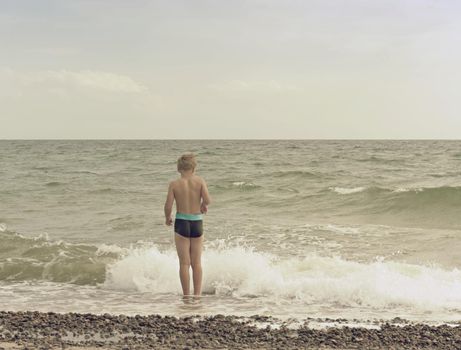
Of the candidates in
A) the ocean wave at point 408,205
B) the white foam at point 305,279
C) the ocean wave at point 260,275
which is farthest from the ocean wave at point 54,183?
the white foam at point 305,279

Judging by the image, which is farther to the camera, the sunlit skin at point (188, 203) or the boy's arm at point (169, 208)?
the sunlit skin at point (188, 203)

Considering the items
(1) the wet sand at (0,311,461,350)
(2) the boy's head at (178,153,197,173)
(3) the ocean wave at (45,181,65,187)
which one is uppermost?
(2) the boy's head at (178,153,197,173)

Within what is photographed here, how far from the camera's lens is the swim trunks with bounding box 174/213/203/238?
7.43m

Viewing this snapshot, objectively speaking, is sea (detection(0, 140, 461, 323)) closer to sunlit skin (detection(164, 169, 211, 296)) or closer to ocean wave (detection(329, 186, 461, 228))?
ocean wave (detection(329, 186, 461, 228))

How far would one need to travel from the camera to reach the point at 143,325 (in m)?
5.81

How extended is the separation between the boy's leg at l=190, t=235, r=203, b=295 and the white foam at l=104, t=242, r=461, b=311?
0.41 metres

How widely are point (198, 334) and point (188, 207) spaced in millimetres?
2241

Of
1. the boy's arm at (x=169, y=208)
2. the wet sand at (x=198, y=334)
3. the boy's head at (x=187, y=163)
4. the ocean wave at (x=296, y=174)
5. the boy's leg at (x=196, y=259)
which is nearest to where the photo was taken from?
the wet sand at (x=198, y=334)

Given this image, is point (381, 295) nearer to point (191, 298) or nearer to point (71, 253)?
point (191, 298)

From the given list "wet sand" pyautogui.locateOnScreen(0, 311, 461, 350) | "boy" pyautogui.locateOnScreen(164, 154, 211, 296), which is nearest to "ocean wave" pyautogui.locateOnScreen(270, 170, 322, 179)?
"boy" pyautogui.locateOnScreen(164, 154, 211, 296)

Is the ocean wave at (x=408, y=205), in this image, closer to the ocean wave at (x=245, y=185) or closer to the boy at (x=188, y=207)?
the ocean wave at (x=245, y=185)

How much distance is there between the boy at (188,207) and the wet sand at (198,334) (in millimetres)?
1468

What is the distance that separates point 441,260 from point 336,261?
2.07 meters

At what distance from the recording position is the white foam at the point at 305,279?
23.9ft
